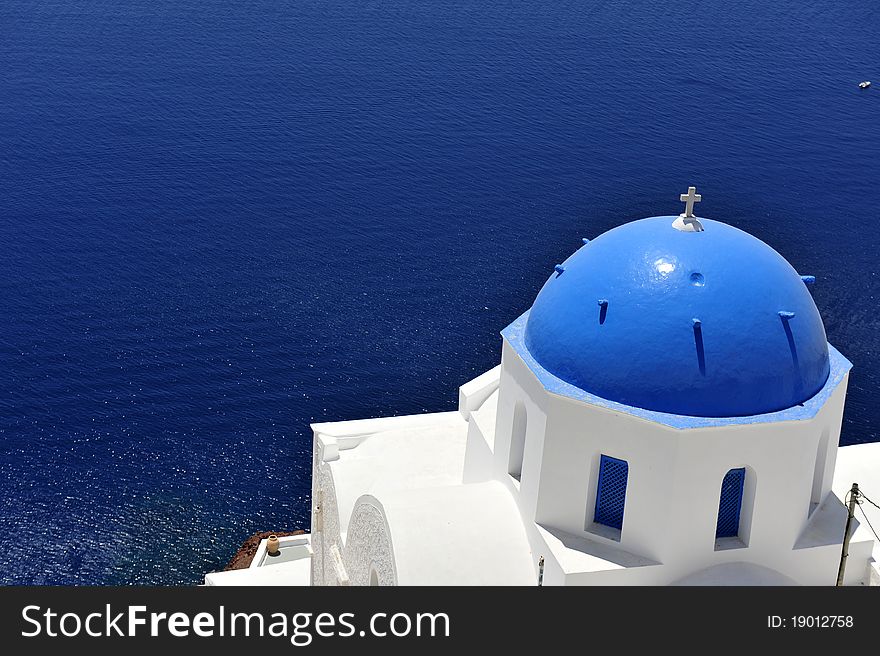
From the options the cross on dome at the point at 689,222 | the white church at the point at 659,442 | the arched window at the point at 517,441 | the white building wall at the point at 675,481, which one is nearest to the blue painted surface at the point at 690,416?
the white church at the point at 659,442

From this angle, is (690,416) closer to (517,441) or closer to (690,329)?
(690,329)

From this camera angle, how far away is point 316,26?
111750 mm

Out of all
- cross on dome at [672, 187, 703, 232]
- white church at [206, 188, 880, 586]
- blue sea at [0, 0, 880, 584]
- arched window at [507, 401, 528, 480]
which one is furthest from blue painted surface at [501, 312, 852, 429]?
blue sea at [0, 0, 880, 584]

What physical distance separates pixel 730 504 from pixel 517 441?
5.82 metres

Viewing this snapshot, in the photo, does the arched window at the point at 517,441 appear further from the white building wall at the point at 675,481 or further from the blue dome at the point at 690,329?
the blue dome at the point at 690,329

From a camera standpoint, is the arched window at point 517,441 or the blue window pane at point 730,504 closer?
the blue window pane at point 730,504

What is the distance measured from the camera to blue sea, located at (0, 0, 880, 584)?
5500cm

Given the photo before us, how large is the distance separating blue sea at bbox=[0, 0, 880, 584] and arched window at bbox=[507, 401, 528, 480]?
22.2 m

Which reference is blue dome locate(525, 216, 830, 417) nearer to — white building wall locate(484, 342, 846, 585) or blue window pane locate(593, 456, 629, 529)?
white building wall locate(484, 342, 846, 585)

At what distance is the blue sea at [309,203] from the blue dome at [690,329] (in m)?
26.5

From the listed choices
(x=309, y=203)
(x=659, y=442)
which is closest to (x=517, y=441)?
(x=659, y=442)

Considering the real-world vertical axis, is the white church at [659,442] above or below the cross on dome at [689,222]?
below

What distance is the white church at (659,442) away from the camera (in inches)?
1105

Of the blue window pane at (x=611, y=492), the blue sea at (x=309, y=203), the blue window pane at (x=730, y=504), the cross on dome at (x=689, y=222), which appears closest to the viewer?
the blue window pane at (x=730, y=504)
